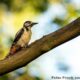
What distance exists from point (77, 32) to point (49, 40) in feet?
0.42

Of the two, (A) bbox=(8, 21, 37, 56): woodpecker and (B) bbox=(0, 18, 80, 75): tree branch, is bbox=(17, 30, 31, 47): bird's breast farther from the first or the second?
(B) bbox=(0, 18, 80, 75): tree branch

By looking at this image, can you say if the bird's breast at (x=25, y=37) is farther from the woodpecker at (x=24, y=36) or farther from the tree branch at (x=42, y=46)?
the tree branch at (x=42, y=46)

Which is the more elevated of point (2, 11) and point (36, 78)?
point (2, 11)

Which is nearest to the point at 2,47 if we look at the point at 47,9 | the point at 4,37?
the point at 4,37

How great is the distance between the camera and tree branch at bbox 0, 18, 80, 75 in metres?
1.55

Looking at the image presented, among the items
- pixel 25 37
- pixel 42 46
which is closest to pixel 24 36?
pixel 25 37

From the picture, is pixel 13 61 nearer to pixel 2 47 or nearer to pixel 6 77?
pixel 6 77

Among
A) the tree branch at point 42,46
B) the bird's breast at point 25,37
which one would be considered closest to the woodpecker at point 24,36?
the bird's breast at point 25,37

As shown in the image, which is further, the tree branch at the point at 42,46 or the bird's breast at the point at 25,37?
the bird's breast at the point at 25,37

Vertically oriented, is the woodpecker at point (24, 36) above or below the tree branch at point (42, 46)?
above

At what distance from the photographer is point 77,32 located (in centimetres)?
154

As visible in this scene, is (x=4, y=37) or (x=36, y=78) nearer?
(x=36, y=78)

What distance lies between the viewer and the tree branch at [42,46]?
1555 mm

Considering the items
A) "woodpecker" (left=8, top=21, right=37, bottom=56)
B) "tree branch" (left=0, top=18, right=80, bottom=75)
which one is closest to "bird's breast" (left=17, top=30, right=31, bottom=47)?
"woodpecker" (left=8, top=21, right=37, bottom=56)
